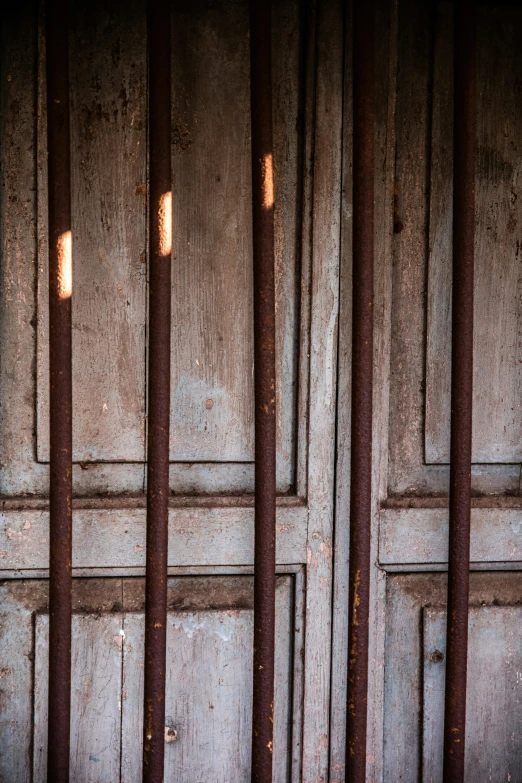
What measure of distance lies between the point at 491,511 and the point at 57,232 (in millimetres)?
1174

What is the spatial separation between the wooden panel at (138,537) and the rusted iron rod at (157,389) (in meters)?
0.20

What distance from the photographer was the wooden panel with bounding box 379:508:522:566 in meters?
1.57

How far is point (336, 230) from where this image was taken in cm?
152

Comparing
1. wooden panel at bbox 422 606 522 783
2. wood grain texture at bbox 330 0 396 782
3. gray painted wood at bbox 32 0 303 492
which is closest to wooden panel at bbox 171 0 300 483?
gray painted wood at bbox 32 0 303 492

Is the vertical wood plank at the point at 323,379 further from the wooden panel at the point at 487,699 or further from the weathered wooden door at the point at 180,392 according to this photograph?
the wooden panel at the point at 487,699

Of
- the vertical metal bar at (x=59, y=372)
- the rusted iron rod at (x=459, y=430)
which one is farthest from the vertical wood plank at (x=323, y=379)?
the vertical metal bar at (x=59, y=372)

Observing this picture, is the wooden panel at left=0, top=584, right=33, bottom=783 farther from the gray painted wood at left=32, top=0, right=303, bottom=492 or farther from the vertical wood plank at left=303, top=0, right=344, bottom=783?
the vertical wood plank at left=303, top=0, right=344, bottom=783

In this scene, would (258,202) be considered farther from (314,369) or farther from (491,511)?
(491,511)

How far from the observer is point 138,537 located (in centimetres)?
150

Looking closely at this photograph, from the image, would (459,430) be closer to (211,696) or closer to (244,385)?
(244,385)

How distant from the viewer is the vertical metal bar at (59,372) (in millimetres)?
1264

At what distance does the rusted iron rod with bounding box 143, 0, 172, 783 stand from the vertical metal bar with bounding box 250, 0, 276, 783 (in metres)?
0.18

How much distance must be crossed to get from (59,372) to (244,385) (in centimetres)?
44

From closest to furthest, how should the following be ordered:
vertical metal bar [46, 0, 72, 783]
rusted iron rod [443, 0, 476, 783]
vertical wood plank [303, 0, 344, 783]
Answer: vertical metal bar [46, 0, 72, 783], rusted iron rod [443, 0, 476, 783], vertical wood plank [303, 0, 344, 783]
